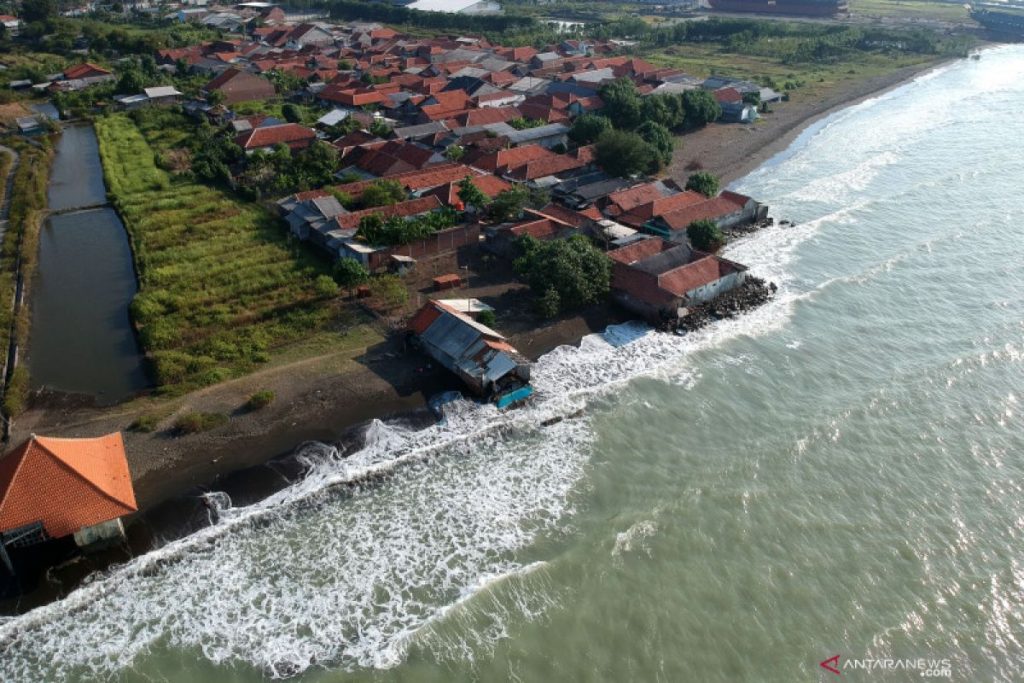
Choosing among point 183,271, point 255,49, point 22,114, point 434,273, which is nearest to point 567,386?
point 434,273

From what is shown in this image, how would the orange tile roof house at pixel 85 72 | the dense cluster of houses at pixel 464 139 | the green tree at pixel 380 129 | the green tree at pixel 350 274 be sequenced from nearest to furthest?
the green tree at pixel 350 274, the dense cluster of houses at pixel 464 139, the green tree at pixel 380 129, the orange tile roof house at pixel 85 72

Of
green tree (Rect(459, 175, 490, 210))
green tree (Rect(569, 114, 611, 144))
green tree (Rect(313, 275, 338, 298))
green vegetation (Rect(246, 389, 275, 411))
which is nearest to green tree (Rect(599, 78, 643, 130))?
green tree (Rect(569, 114, 611, 144))

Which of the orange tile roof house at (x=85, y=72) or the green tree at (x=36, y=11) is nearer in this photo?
the orange tile roof house at (x=85, y=72)

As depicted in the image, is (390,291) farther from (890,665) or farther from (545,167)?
(890,665)

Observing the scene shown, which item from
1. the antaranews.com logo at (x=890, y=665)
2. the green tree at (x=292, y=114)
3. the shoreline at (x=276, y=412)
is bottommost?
the antaranews.com logo at (x=890, y=665)

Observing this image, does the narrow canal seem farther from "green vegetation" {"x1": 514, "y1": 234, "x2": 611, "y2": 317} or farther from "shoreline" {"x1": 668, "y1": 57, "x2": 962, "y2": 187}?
"shoreline" {"x1": 668, "y1": 57, "x2": 962, "y2": 187}

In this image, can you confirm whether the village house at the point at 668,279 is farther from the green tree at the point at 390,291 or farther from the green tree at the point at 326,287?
the green tree at the point at 326,287

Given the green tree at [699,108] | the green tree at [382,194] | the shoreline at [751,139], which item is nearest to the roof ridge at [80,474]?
the green tree at [382,194]

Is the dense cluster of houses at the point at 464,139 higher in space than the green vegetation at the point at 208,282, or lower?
higher

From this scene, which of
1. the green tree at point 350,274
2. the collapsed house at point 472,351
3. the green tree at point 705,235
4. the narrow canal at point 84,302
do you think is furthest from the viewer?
the green tree at point 705,235
